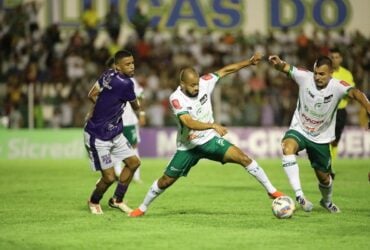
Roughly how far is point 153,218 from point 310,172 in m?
8.68

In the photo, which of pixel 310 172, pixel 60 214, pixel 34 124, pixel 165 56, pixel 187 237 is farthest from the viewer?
pixel 165 56

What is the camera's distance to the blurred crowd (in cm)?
2362

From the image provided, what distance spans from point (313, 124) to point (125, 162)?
8.75 ft

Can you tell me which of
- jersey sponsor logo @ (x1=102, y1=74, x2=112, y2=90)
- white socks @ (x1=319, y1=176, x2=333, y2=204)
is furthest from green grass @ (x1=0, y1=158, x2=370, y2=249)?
jersey sponsor logo @ (x1=102, y1=74, x2=112, y2=90)

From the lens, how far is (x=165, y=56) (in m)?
25.4

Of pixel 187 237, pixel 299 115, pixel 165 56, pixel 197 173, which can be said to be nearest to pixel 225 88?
pixel 165 56

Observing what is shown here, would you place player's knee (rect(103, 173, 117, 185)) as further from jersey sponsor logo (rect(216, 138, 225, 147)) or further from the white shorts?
jersey sponsor logo (rect(216, 138, 225, 147))

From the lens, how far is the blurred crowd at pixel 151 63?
2362 cm

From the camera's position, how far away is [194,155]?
11297 mm

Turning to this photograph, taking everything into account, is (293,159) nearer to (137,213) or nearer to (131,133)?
(137,213)

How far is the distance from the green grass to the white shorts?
2.28ft

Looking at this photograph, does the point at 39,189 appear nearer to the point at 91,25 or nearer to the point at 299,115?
the point at 299,115

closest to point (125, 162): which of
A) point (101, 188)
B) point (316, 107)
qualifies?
point (101, 188)

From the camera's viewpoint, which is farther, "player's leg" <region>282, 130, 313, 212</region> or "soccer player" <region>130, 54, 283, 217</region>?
"player's leg" <region>282, 130, 313, 212</region>
